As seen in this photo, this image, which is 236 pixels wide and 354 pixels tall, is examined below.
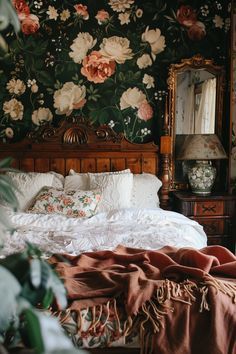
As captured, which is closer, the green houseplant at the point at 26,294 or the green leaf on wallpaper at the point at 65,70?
the green houseplant at the point at 26,294

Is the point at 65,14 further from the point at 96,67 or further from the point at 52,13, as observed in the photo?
the point at 96,67

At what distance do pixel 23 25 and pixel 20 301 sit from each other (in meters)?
3.54

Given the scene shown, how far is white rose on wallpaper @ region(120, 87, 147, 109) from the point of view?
12.8ft

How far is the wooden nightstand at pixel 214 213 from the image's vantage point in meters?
3.61

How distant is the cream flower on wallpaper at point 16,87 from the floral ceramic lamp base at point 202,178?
1746 millimetres

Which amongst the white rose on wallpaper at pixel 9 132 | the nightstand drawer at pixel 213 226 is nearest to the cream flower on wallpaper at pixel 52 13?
the white rose on wallpaper at pixel 9 132

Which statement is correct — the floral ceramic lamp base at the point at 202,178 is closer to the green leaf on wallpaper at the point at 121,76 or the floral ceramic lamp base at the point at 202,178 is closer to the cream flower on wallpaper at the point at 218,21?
the green leaf on wallpaper at the point at 121,76

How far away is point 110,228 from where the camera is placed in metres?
2.86

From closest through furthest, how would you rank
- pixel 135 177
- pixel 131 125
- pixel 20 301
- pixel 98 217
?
pixel 20 301, pixel 98 217, pixel 135 177, pixel 131 125

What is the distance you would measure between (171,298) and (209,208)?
6.59ft

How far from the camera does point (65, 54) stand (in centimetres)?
382

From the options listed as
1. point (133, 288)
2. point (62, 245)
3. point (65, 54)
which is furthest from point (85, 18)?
point (133, 288)

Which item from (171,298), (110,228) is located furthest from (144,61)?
(171,298)

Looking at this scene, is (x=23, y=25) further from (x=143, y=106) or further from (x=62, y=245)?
(x=62, y=245)
